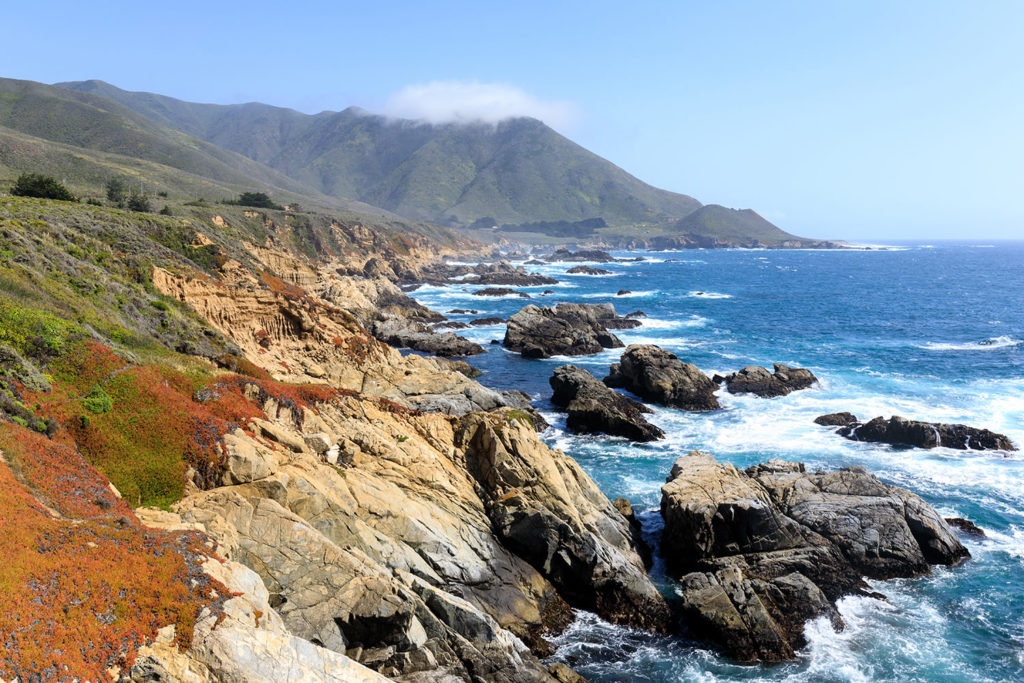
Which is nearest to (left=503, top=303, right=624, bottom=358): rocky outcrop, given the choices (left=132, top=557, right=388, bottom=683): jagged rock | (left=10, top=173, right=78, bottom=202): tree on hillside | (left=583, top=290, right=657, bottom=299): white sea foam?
(left=583, top=290, right=657, bottom=299): white sea foam

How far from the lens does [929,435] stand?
4134cm

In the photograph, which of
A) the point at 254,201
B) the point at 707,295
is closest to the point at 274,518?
the point at 707,295

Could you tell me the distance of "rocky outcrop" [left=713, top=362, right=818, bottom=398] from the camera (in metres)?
53.7

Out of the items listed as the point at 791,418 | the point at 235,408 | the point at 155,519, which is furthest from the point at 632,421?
the point at 155,519

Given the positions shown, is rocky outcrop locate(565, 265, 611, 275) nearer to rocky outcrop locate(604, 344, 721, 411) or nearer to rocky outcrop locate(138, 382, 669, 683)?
rocky outcrop locate(604, 344, 721, 411)

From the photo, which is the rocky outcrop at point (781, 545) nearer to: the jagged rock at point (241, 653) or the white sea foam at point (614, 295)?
the jagged rock at point (241, 653)

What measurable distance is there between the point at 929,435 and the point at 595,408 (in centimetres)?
2325

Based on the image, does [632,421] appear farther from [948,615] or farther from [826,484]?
[948,615]

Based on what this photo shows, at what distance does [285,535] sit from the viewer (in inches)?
703

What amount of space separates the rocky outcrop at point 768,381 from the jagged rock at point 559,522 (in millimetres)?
29967

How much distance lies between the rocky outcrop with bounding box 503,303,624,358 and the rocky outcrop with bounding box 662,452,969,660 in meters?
38.8

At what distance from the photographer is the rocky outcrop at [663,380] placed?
168 ft

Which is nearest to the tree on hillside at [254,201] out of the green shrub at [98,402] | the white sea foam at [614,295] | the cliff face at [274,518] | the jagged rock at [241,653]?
the white sea foam at [614,295]

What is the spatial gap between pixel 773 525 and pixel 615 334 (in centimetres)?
5453
